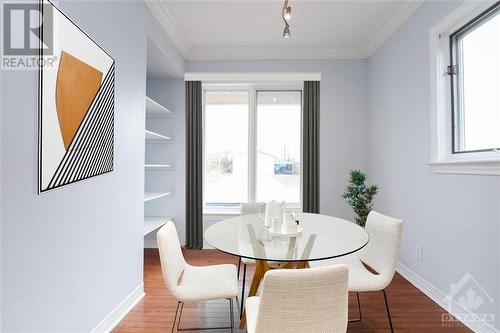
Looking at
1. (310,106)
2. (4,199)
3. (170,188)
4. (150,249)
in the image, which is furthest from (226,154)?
(4,199)

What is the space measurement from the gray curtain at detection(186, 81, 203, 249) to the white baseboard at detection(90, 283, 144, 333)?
3.86ft

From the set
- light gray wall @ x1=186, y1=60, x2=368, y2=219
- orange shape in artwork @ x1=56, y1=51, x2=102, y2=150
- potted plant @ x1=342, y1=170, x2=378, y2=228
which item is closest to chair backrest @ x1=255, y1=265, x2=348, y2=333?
orange shape in artwork @ x1=56, y1=51, x2=102, y2=150

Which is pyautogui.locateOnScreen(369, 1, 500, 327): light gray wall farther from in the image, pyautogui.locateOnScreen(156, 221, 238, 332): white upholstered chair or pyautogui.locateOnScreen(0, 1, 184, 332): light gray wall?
pyautogui.locateOnScreen(0, 1, 184, 332): light gray wall

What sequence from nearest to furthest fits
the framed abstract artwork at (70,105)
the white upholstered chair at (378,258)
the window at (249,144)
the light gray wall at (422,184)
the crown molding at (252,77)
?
the framed abstract artwork at (70,105) < the white upholstered chair at (378,258) < the light gray wall at (422,184) < the crown molding at (252,77) < the window at (249,144)

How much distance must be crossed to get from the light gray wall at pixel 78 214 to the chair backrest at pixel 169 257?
476 mm

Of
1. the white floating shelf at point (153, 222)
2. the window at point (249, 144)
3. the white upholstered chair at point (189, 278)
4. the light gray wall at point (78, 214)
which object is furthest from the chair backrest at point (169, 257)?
the window at point (249, 144)

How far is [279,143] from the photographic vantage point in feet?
12.1

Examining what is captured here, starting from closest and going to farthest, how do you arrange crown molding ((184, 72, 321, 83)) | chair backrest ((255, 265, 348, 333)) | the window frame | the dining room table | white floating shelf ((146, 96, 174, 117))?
1. chair backrest ((255, 265, 348, 333))
2. the dining room table
3. the window frame
4. white floating shelf ((146, 96, 174, 117))
5. crown molding ((184, 72, 321, 83))

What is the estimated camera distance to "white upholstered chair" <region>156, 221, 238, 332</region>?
1.49m

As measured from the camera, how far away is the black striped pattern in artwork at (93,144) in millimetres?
1375

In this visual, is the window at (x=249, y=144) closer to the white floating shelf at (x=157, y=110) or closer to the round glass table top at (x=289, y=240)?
the white floating shelf at (x=157, y=110)

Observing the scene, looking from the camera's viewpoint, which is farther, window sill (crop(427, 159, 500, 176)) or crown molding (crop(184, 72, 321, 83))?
crown molding (crop(184, 72, 321, 83))

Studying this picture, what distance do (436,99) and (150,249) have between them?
3615 mm

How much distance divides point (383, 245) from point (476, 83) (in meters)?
1.41
